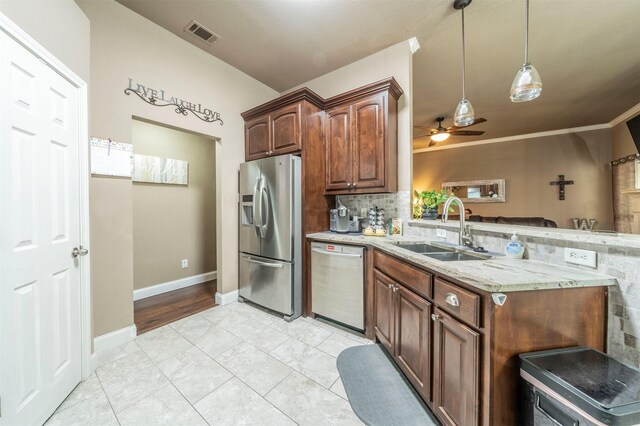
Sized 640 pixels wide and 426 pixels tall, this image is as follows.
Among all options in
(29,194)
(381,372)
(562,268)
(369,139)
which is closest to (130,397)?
(29,194)

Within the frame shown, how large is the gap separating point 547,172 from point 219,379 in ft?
24.1

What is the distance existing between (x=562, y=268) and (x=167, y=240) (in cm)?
417

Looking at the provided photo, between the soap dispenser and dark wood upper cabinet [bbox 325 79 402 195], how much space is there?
117cm

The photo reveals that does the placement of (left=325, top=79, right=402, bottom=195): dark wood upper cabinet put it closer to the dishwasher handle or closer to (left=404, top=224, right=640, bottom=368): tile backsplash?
the dishwasher handle

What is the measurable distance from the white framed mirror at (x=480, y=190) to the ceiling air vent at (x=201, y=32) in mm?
5621

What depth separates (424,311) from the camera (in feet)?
4.50

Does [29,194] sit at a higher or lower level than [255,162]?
lower

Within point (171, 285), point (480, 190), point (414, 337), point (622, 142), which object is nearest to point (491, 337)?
point (414, 337)

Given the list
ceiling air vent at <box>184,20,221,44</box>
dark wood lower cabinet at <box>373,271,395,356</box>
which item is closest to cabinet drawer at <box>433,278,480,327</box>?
dark wood lower cabinet at <box>373,271,395,356</box>

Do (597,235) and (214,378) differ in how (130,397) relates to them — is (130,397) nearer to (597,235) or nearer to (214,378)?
(214,378)

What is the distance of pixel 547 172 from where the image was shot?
528 centimetres

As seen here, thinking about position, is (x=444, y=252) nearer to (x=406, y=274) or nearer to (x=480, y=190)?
(x=406, y=274)

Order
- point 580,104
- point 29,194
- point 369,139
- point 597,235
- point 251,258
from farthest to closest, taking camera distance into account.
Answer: point 580,104 < point 251,258 < point 369,139 < point 29,194 < point 597,235

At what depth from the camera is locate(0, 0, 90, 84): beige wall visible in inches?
47.9
